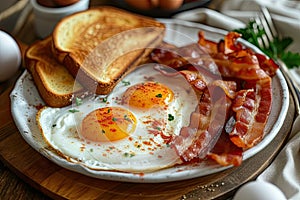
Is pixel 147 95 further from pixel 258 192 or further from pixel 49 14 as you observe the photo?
pixel 49 14

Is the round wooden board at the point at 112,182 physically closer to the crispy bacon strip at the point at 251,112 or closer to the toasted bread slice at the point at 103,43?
the crispy bacon strip at the point at 251,112

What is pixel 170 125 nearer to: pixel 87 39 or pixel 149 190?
pixel 149 190

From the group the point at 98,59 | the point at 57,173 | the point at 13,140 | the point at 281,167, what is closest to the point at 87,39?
the point at 98,59

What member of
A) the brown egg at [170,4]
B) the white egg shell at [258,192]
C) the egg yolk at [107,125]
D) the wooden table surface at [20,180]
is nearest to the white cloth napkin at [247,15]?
the brown egg at [170,4]

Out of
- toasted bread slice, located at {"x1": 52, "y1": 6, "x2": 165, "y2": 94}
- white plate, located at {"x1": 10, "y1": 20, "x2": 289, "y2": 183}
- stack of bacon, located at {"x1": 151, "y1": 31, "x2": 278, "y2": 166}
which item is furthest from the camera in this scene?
toasted bread slice, located at {"x1": 52, "y1": 6, "x2": 165, "y2": 94}

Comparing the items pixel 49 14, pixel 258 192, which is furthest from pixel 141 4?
pixel 258 192

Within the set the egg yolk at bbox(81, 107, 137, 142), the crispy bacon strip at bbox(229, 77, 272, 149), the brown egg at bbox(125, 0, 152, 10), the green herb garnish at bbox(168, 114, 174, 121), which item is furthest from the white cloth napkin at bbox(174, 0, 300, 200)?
the egg yolk at bbox(81, 107, 137, 142)

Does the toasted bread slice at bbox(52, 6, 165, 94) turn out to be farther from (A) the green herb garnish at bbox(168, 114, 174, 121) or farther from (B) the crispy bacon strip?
(B) the crispy bacon strip
